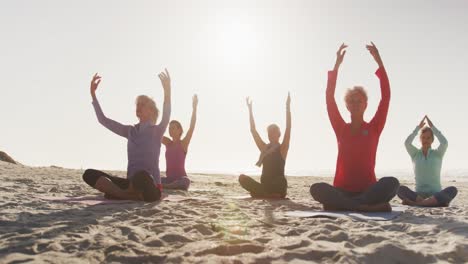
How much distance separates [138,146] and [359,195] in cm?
338

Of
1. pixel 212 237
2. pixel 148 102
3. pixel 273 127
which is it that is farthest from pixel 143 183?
pixel 273 127

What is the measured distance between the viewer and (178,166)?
948 cm

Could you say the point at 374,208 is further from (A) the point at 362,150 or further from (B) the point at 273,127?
(B) the point at 273,127

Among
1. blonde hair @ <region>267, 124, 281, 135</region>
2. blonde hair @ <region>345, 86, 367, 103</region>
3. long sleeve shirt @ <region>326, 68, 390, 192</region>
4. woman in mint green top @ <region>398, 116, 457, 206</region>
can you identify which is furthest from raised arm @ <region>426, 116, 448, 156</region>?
blonde hair @ <region>267, 124, 281, 135</region>

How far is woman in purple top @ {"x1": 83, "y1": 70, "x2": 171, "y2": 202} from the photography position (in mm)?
6125

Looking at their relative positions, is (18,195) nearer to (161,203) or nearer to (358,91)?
(161,203)

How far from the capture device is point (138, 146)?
20.7 ft

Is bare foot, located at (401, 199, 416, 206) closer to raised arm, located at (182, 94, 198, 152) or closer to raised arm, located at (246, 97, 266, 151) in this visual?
raised arm, located at (246, 97, 266, 151)

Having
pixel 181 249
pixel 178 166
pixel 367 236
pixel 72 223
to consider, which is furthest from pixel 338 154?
pixel 178 166

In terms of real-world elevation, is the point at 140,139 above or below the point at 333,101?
below

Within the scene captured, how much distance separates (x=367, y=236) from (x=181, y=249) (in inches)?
63.9

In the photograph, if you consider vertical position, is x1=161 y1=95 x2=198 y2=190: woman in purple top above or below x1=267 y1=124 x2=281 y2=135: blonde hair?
below

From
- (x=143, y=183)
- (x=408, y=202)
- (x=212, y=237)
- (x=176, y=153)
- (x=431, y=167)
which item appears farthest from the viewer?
(x=176, y=153)

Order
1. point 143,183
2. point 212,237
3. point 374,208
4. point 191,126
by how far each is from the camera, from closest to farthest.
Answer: point 212,237, point 374,208, point 143,183, point 191,126
